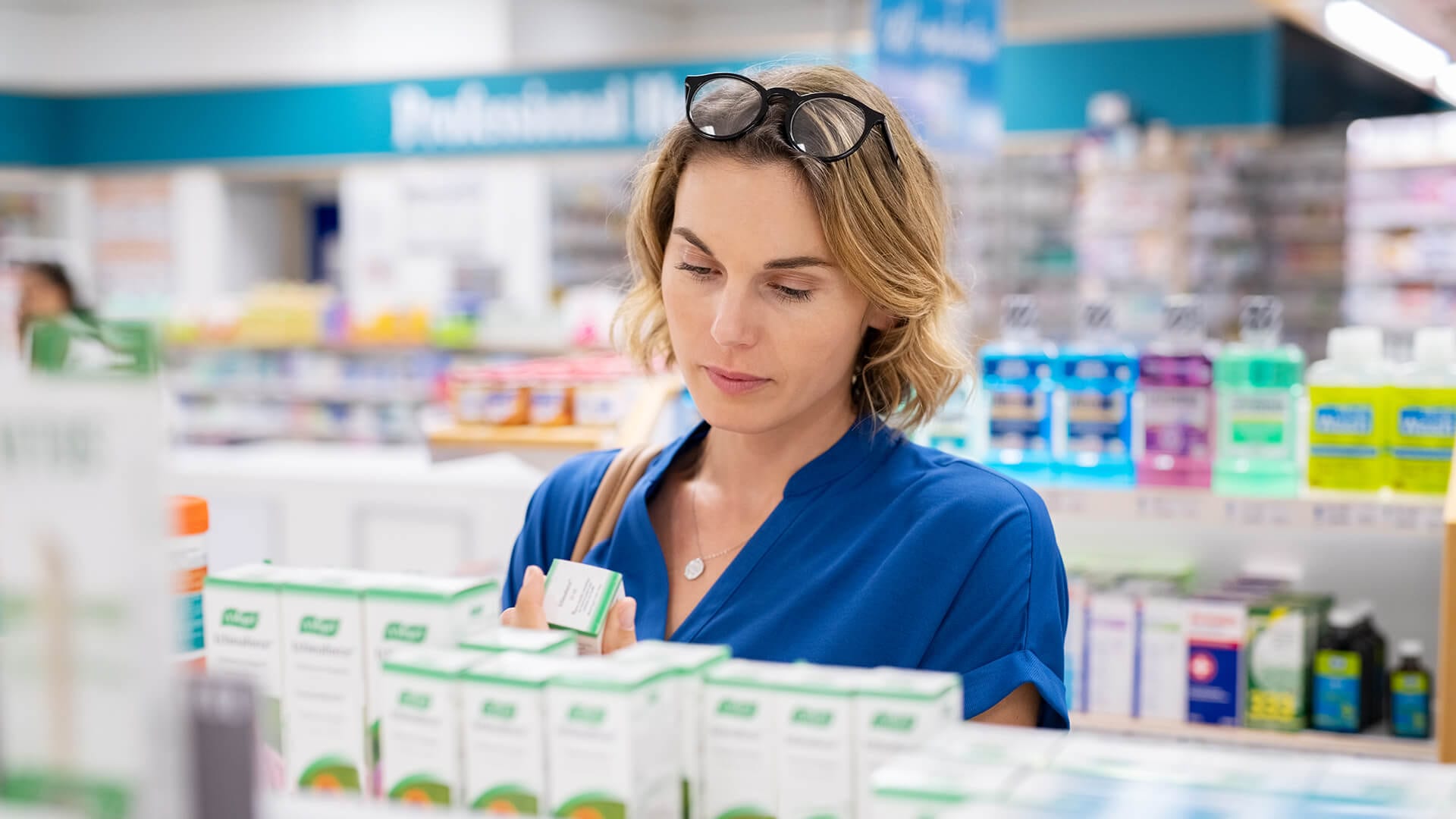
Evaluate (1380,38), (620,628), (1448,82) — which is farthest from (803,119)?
(1448,82)

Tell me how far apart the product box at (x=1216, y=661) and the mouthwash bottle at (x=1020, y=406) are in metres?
0.46

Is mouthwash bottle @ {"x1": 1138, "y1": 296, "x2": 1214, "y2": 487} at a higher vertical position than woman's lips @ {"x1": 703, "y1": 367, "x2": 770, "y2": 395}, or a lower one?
lower

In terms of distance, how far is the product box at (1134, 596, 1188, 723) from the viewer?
313 centimetres

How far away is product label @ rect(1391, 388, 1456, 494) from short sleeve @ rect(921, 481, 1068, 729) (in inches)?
59.7

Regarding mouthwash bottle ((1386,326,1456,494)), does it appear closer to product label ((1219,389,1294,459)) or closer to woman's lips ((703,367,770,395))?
product label ((1219,389,1294,459))

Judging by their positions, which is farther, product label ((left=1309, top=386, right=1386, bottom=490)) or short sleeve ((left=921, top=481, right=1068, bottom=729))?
product label ((left=1309, top=386, right=1386, bottom=490))

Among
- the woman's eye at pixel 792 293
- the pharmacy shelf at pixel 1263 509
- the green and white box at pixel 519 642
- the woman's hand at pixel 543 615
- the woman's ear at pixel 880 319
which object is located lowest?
the pharmacy shelf at pixel 1263 509

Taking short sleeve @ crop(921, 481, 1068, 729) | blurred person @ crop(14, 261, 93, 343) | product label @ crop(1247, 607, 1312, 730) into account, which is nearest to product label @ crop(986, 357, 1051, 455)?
product label @ crop(1247, 607, 1312, 730)

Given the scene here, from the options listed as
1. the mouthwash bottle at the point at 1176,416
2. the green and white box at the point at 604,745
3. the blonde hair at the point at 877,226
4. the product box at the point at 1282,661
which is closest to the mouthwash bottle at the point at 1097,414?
the mouthwash bottle at the point at 1176,416

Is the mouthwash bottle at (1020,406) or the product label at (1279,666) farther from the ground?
the mouthwash bottle at (1020,406)

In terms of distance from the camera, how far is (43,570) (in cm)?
74

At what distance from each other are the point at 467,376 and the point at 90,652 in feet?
9.82

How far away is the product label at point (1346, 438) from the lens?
9.53 feet

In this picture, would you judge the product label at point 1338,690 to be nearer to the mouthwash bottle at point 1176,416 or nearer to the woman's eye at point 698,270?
the mouthwash bottle at point 1176,416
